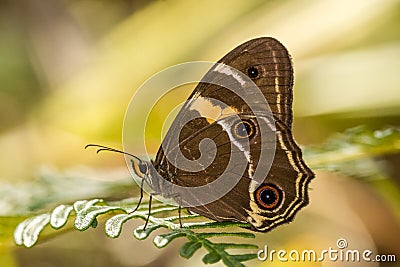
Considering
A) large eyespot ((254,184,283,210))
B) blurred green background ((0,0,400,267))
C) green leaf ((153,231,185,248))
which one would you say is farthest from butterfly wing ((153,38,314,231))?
blurred green background ((0,0,400,267))

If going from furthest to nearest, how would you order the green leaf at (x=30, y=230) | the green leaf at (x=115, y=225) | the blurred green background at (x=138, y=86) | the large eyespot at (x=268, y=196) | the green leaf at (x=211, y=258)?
the blurred green background at (x=138, y=86) → the large eyespot at (x=268, y=196) → the green leaf at (x=30, y=230) → the green leaf at (x=115, y=225) → the green leaf at (x=211, y=258)

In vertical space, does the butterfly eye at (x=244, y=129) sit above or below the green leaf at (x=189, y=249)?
above

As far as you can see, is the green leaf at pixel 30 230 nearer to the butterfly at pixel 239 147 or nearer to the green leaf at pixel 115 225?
the green leaf at pixel 115 225

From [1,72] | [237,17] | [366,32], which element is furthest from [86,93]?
[366,32]

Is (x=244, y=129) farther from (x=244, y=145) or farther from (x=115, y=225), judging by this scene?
(x=115, y=225)

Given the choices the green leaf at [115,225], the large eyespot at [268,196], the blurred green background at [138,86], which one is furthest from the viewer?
the blurred green background at [138,86]

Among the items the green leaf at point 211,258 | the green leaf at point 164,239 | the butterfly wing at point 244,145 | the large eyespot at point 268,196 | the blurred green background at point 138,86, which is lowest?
the green leaf at point 211,258

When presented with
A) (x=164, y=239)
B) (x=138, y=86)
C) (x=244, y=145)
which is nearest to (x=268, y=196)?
(x=244, y=145)

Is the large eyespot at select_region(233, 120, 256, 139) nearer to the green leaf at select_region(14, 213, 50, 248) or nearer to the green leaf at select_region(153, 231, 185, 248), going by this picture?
the green leaf at select_region(153, 231, 185, 248)

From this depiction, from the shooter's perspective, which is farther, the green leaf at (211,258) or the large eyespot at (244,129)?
the large eyespot at (244,129)

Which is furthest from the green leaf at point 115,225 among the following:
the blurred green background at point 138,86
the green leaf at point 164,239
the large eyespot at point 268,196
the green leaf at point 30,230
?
the blurred green background at point 138,86
